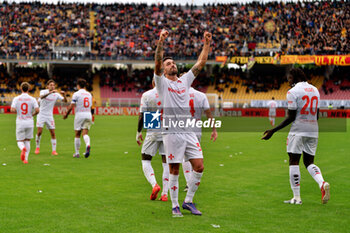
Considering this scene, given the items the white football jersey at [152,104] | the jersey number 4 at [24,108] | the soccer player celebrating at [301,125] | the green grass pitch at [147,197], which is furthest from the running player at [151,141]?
the jersey number 4 at [24,108]

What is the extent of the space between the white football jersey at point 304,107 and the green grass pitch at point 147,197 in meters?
1.29

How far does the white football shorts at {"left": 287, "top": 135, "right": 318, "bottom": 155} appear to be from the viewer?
8.21 m

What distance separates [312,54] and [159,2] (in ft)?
75.8

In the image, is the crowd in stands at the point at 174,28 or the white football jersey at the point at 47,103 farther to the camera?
the crowd in stands at the point at 174,28

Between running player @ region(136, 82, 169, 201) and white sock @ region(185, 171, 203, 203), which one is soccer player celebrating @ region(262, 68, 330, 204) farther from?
running player @ region(136, 82, 169, 201)

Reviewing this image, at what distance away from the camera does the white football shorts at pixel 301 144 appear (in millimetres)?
8211

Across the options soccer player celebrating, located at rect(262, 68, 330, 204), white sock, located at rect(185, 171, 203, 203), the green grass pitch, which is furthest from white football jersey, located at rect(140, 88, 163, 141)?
soccer player celebrating, located at rect(262, 68, 330, 204)

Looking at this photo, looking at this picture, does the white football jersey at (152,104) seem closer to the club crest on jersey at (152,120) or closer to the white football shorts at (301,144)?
the club crest on jersey at (152,120)


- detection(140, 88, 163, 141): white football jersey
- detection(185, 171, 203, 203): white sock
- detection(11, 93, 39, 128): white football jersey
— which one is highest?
detection(140, 88, 163, 141): white football jersey

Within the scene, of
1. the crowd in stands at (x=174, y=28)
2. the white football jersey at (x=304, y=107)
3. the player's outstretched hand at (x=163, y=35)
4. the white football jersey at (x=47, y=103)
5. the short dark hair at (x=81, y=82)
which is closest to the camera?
the player's outstretched hand at (x=163, y=35)

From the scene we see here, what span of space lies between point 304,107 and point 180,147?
2383 millimetres

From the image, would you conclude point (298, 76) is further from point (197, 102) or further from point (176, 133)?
point (176, 133)

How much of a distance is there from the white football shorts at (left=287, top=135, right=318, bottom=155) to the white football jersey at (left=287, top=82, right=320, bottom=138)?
2.8 inches

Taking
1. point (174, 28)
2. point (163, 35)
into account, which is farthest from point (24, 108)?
point (174, 28)
